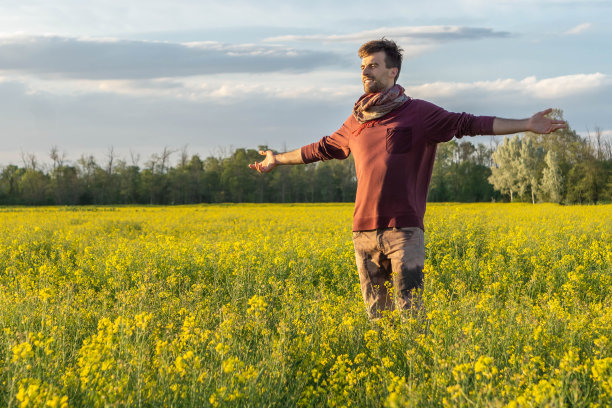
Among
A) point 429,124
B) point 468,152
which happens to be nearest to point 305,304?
point 429,124

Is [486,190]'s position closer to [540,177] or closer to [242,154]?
[540,177]

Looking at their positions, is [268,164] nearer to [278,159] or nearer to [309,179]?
[278,159]

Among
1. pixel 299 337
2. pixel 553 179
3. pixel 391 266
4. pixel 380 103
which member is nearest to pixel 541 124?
pixel 380 103

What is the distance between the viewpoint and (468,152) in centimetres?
8119

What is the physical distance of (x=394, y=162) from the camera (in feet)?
13.3

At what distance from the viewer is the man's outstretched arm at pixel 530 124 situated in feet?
12.3

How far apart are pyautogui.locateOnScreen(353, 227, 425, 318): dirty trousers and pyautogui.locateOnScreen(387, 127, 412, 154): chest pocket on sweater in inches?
24.9

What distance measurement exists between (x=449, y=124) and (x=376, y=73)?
723mm

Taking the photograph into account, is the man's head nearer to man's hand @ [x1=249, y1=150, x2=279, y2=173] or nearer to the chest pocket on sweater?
the chest pocket on sweater

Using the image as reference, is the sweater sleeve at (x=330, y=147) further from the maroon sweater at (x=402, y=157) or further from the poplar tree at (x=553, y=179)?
the poplar tree at (x=553, y=179)

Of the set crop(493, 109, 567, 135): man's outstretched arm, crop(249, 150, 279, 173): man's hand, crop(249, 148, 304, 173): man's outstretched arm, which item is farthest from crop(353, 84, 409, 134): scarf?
crop(249, 150, 279, 173): man's hand

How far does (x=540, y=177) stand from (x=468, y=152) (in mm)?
27837

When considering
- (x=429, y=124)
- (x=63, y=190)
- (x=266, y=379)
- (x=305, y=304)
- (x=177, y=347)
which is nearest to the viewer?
(x=266, y=379)

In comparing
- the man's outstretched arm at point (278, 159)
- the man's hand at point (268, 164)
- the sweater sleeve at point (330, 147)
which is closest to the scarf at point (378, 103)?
the sweater sleeve at point (330, 147)
